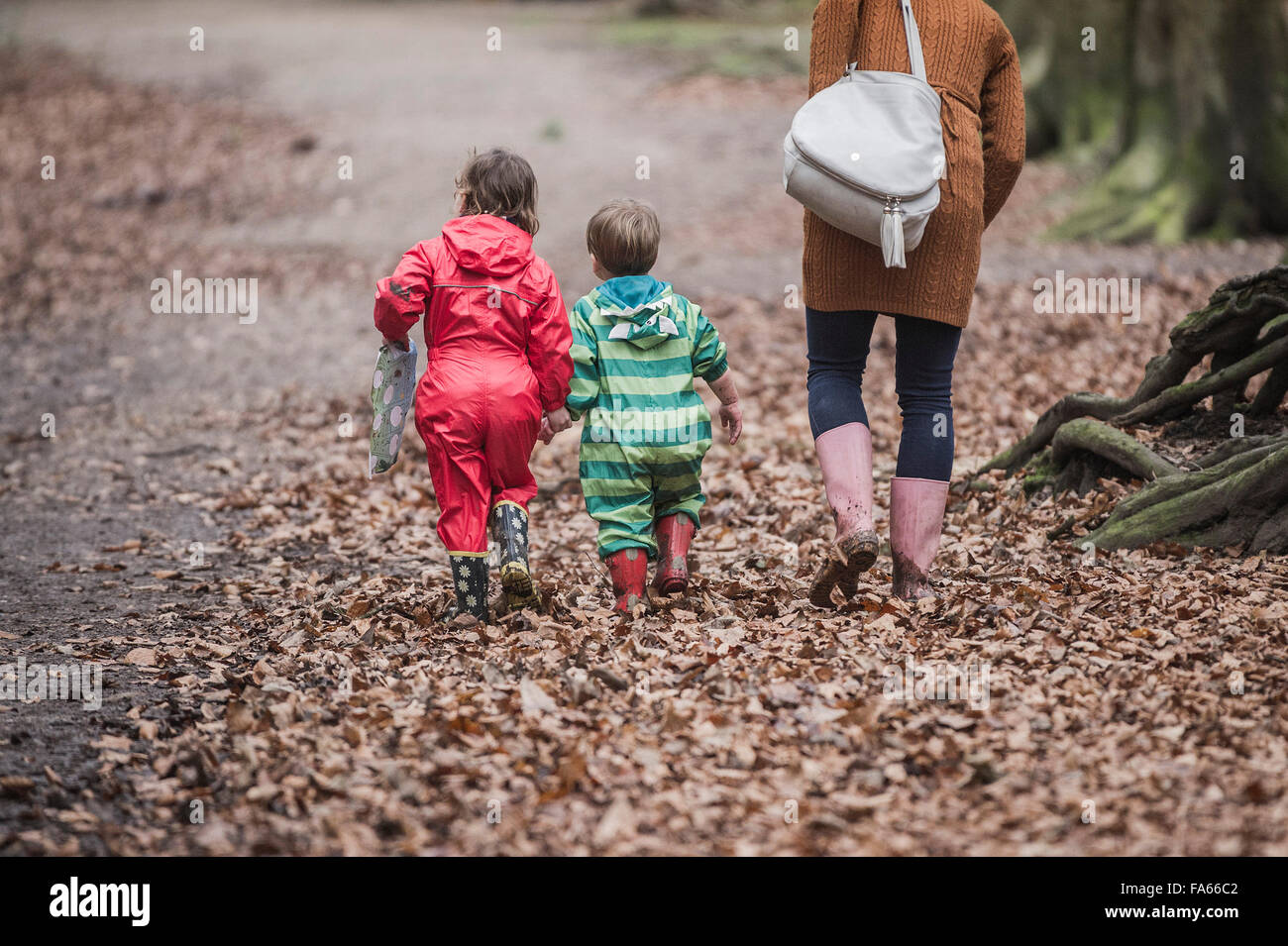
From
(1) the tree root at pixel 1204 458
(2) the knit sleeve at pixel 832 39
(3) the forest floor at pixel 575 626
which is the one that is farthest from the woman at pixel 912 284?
(1) the tree root at pixel 1204 458

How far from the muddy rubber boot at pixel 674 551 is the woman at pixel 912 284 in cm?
52

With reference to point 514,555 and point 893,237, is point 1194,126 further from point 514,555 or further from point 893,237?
point 514,555

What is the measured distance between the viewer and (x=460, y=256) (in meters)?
4.33

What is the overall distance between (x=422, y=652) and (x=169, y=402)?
5.74m

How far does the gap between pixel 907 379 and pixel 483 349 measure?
4.92ft

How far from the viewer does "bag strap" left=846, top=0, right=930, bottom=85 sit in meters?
4.04

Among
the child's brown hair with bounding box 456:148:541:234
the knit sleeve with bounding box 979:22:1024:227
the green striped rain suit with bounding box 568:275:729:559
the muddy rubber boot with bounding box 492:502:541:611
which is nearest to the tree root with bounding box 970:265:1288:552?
the knit sleeve with bounding box 979:22:1024:227

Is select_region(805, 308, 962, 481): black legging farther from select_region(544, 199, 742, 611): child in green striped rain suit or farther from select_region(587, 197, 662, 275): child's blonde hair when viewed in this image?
select_region(587, 197, 662, 275): child's blonde hair

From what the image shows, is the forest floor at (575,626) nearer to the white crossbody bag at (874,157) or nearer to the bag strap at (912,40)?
the white crossbody bag at (874,157)

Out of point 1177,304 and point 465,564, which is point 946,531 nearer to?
point 465,564

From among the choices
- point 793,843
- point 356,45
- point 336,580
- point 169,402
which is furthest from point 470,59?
point 793,843

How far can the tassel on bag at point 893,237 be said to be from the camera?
3.86 meters

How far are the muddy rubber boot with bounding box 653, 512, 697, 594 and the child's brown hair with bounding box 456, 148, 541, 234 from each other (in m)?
1.20

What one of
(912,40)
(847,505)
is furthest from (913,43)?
(847,505)
